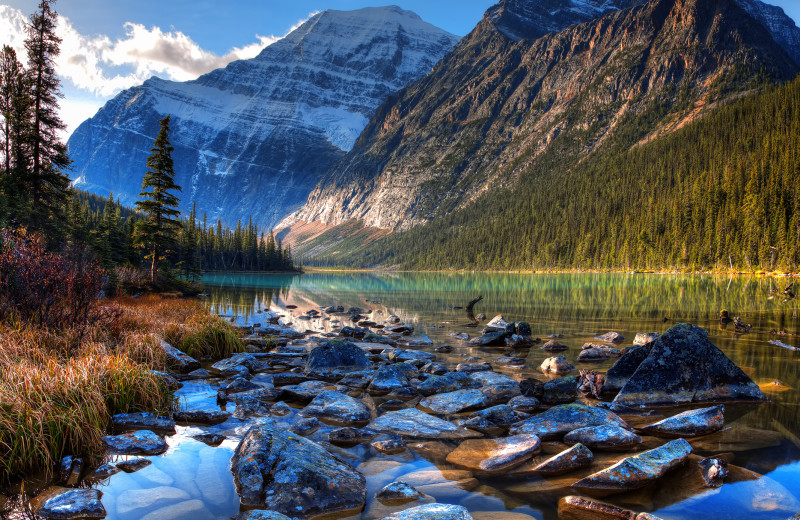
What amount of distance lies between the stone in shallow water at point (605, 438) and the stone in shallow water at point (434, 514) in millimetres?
3490

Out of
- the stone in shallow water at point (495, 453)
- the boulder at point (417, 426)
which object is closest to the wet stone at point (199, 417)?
the boulder at point (417, 426)

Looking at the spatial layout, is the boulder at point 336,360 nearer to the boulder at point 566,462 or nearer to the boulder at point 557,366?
the boulder at point 557,366

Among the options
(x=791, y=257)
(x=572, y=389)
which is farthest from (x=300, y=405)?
(x=791, y=257)

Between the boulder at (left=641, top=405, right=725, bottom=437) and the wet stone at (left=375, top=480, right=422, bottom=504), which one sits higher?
the boulder at (left=641, top=405, right=725, bottom=437)

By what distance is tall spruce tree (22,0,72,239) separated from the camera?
1199 inches

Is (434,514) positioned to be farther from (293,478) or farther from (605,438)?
(605,438)

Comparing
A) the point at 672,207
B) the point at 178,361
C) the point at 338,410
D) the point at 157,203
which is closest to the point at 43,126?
the point at 157,203

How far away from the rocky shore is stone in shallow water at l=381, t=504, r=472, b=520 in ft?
0.07

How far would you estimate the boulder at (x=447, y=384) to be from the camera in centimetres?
1105

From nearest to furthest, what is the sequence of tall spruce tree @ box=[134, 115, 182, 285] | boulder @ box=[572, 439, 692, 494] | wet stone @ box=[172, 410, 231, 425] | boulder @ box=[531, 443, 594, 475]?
boulder @ box=[572, 439, 692, 494] → boulder @ box=[531, 443, 594, 475] → wet stone @ box=[172, 410, 231, 425] → tall spruce tree @ box=[134, 115, 182, 285]

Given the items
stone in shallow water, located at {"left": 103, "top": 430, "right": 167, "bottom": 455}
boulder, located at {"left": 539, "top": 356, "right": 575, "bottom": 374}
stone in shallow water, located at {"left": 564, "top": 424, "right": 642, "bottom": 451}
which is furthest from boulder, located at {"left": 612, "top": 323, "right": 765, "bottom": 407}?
stone in shallow water, located at {"left": 103, "top": 430, "right": 167, "bottom": 455}

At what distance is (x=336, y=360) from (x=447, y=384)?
4457 millimetres

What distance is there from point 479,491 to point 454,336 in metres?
16.1

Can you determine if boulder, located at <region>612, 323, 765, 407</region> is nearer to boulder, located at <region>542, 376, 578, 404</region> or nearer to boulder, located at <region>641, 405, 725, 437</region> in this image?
boulder, located at <region>542, 376, 578, 404</region>
